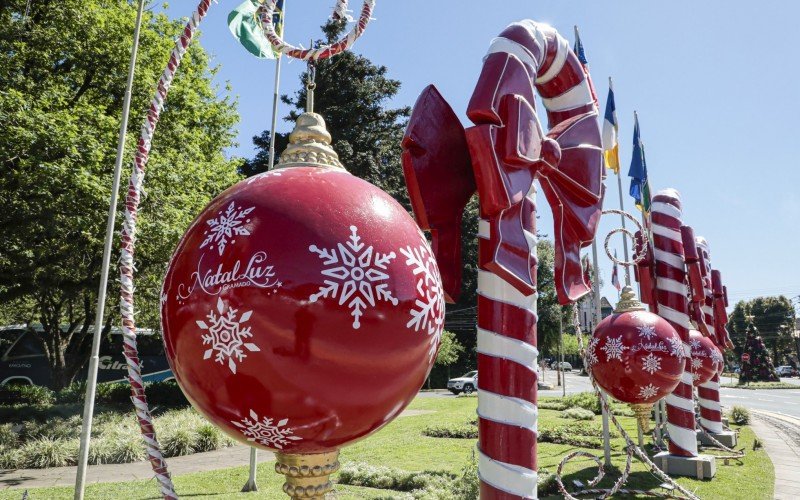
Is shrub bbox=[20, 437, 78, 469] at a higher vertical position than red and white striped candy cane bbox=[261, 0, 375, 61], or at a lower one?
lower

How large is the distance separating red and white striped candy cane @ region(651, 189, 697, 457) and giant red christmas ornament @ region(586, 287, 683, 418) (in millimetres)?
2526

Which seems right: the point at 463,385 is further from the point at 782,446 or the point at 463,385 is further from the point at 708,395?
the point at 782,446

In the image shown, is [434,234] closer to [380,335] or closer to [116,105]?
[380,335]

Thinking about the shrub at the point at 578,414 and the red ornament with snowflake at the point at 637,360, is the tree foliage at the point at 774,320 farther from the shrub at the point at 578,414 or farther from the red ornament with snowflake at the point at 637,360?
the red ornament with snowflake at the point at 637,360

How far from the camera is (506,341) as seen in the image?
355 centimetres

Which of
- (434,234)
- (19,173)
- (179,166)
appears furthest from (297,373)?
(179,166)

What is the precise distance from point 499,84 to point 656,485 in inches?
278

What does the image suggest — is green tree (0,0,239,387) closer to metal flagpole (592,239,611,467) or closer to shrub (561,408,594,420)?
metal flagpole (592,239,611,467)

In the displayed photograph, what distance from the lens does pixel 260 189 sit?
1.86 meters

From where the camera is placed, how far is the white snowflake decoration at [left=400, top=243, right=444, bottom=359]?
179 cm

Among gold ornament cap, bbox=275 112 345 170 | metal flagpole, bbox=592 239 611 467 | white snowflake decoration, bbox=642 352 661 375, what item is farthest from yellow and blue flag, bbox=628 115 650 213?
gold ornament cap, bbox=275 112 345 170

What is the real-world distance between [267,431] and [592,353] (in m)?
5.54

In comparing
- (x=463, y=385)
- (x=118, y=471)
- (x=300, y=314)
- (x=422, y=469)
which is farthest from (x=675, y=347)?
(x=463, y=385)

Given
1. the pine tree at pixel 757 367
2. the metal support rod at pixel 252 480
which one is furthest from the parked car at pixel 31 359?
the pine tree at pixel 757 367
